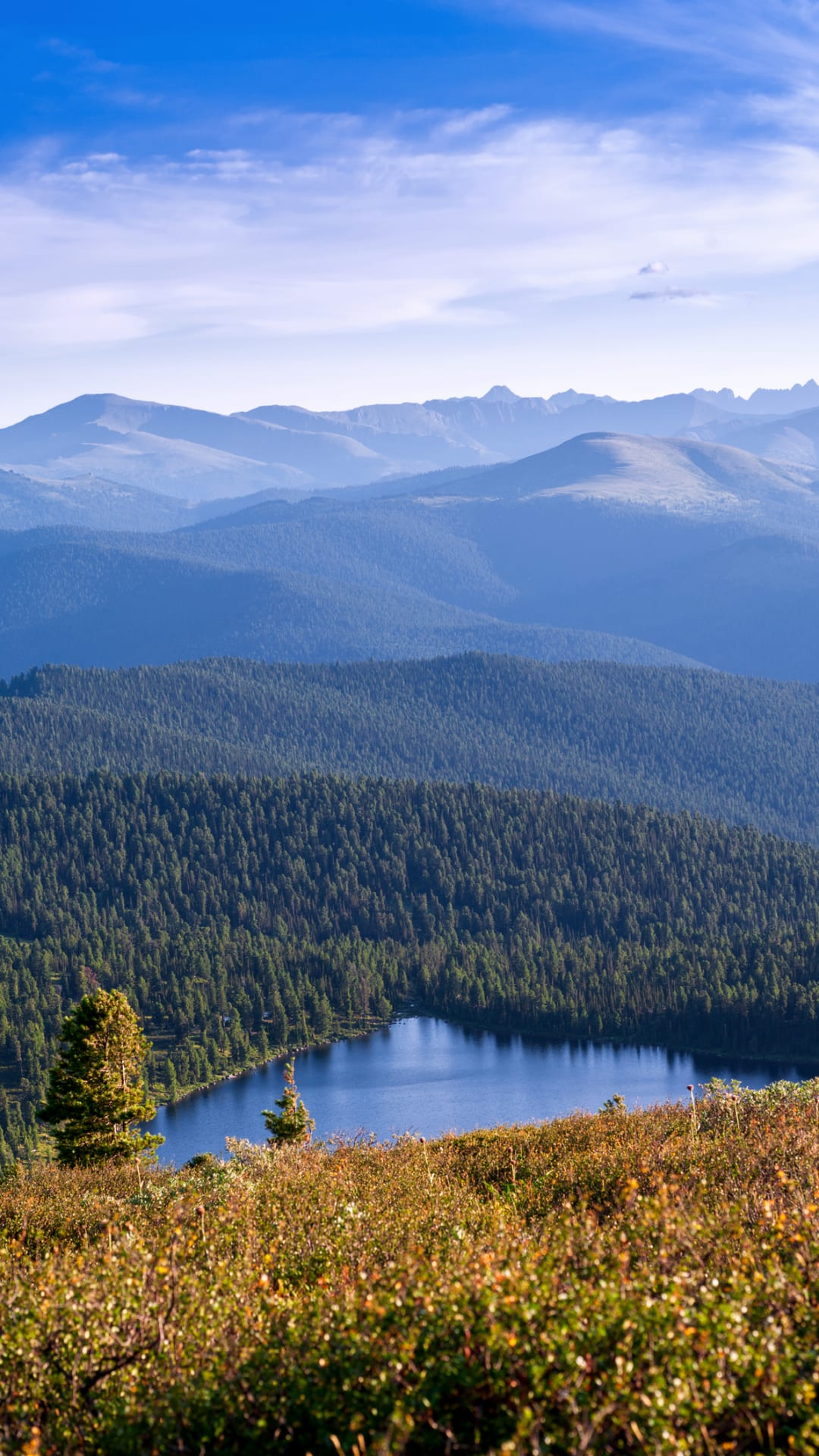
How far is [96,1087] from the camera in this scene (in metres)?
71.5

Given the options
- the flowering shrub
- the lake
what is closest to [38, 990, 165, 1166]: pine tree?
the flowering shrub

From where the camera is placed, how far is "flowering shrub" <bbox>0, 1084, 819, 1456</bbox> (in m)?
20.4

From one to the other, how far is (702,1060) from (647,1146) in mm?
151916

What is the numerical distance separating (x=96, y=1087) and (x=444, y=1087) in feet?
359

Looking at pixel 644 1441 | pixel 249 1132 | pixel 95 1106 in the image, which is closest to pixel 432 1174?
pixel 644 1441

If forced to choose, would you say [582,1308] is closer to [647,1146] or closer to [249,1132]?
[647,1146]

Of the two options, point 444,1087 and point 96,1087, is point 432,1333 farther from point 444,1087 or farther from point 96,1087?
point 444,1087

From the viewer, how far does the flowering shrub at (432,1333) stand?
20375 millimetres

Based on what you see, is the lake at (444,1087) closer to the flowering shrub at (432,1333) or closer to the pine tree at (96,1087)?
the pine tree at (96,1087)

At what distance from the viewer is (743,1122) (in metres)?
46.8

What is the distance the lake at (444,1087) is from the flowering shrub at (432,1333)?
371 ft

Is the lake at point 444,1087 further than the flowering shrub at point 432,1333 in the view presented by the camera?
Yes

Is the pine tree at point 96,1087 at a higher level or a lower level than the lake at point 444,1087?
higher

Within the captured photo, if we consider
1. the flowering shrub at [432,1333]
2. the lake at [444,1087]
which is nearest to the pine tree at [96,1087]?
the flowering shrub at [432,1333]
